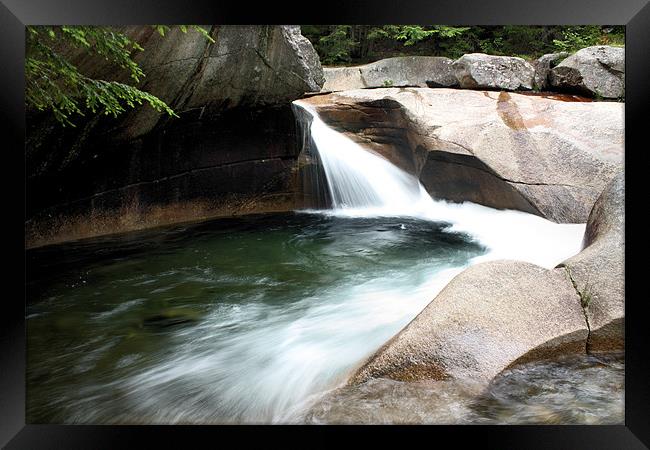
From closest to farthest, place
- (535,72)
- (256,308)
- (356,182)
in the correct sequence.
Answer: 1. (256,308)
2. (356,182)
3. (535,72)

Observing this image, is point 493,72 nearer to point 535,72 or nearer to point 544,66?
→ point 535,72

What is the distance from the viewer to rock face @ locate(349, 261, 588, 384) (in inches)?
116

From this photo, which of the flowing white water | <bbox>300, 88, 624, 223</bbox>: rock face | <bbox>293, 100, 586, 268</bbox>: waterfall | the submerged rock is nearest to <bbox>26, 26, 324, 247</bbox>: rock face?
<bbox>293, 100, 586, 268</bbox>: waterfall

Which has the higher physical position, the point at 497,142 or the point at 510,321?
the point at 497,142

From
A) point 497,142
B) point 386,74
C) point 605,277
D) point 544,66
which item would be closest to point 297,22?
point 605,277

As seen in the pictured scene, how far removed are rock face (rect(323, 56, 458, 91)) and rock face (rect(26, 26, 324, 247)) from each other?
18.7 ft

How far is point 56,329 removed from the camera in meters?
4.36

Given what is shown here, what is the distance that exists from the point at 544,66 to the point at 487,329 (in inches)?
392

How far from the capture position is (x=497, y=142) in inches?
318

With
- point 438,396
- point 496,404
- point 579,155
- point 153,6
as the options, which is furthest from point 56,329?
point 579,155

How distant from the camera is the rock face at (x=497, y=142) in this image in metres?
7.36

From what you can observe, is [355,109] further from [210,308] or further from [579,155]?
[210,308]

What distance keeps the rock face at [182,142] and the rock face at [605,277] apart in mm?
5342

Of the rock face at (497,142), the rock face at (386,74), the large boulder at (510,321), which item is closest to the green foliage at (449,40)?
the rock face at (386,74)
